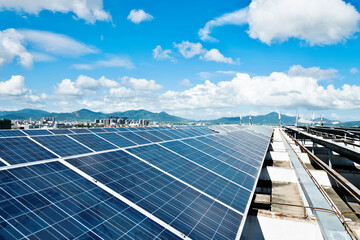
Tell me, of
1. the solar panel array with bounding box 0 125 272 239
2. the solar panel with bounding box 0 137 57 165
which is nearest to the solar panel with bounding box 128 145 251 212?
the solar panel array with bounding box 0 125 272 239

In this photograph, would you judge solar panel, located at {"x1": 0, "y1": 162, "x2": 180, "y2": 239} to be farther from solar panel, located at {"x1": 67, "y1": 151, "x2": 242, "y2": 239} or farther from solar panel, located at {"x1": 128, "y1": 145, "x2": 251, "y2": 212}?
solar panel, located at {"x1": 128, "y1": 145, "x2": 251, "y2": 212}

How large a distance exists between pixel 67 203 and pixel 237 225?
5231 millimetres

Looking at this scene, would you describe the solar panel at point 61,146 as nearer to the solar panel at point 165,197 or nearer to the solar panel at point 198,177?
the solar panel at point 165,197

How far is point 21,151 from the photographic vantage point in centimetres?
941

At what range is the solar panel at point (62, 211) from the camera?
517 centimetres

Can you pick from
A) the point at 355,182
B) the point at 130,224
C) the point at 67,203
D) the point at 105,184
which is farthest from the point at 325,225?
the point at 355,182

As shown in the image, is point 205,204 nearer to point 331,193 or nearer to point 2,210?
point 2,210

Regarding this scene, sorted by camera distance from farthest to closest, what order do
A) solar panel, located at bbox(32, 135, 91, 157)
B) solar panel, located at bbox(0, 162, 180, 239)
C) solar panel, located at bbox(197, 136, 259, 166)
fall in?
1. solar panel, located at bbox(197, 136, 259, 166)
2. solar panel, located at bbox(32, 135, 91, 157)
3. solar panel, located at bbox(0, 162, 180, 239)

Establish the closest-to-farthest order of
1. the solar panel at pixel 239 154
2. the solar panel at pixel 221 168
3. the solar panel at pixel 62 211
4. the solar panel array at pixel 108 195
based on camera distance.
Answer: the solar panel at pixel 62 211, the solar panel array at pixel 108 195, the solar panel at pixel 221 168, the solar panel at pixel 239 154

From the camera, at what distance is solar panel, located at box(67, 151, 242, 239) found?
6910 mm

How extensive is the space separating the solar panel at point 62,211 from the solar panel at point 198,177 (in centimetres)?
397

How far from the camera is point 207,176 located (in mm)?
11859

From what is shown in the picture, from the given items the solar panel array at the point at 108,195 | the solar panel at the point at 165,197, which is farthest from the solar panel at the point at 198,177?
the solar panel at the point at 165,197

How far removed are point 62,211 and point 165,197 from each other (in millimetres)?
3504
